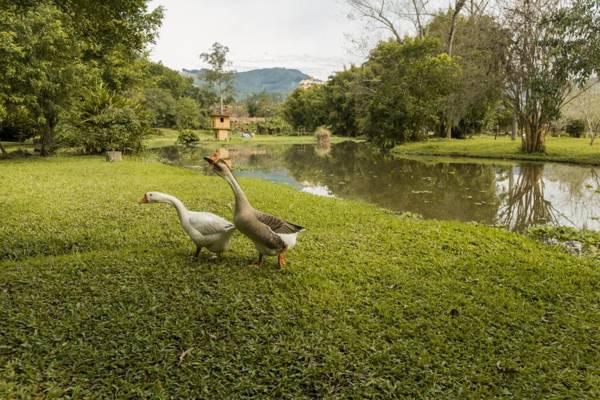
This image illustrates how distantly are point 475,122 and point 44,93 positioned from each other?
29.9 meters

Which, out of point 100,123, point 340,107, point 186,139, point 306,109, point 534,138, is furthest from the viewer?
point 306,109

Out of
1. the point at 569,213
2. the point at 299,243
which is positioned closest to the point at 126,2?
the point at 299,243

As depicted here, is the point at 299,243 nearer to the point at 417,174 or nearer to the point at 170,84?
the point at 417,174

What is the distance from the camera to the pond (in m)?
7.38

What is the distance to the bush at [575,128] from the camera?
30703 mm

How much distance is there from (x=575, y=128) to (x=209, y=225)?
3767 centimetres

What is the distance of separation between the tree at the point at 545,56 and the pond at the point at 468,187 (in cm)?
255

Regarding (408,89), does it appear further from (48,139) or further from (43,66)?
(48,139)

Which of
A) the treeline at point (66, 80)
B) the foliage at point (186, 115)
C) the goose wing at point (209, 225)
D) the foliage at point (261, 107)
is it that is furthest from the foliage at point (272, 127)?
the goose wing at point (209, 225)

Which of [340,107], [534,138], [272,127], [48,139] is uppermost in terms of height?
[340,107]

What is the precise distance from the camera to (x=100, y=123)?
15719mm

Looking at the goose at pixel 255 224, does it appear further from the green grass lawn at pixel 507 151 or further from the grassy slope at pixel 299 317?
the green grass lawn at pixel 507 151

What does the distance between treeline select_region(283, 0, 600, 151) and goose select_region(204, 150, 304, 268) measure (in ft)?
42.7

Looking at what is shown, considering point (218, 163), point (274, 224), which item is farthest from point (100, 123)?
point (274, 224)
